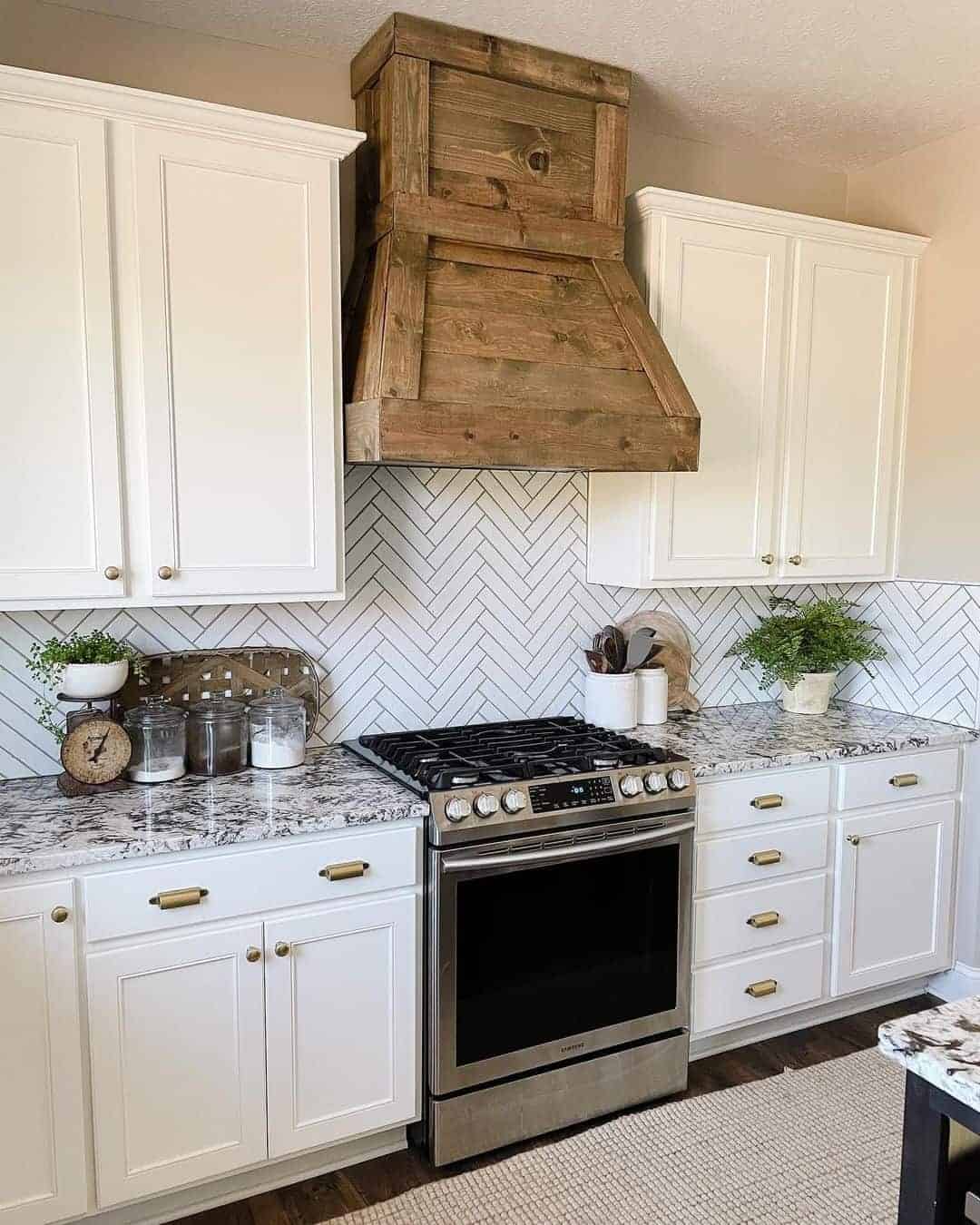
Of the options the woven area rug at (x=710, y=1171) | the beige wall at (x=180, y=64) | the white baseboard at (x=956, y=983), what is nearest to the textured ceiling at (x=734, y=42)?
the beige wall at (x=180, y=64)

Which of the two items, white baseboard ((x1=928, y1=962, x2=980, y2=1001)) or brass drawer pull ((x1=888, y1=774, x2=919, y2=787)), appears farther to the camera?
white baseboard ((x1=928, y1=962, x2=980, y2=1001))

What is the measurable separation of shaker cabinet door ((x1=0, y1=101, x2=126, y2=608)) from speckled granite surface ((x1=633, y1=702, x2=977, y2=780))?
170 cm

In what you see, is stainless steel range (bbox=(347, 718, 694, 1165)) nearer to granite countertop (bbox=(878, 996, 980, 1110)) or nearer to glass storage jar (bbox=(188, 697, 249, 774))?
glass storage jar (bbox=(188, 697, 249, 774))

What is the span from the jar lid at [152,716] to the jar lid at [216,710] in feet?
0.14

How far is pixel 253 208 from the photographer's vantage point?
228cm

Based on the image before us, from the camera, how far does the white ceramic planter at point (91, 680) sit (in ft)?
7.54

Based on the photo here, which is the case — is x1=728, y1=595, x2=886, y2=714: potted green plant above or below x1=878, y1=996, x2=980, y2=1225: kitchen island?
above

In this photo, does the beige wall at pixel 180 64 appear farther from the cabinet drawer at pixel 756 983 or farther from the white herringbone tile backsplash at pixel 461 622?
the cabinet drawer at pixel 756 983

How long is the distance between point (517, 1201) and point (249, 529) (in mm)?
1735

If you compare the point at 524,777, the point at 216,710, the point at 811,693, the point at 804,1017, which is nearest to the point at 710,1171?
the point at 804,1017

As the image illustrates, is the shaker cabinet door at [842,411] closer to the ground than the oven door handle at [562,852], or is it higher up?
higher up

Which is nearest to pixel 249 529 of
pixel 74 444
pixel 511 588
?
pixel 74 444

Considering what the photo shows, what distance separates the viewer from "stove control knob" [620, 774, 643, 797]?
2510 millimetres

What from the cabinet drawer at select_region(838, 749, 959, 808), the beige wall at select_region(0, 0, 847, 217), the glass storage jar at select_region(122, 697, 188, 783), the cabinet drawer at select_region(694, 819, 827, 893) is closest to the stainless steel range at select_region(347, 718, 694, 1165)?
the cabinet drawer at select_region(694, 819, 827, 893)
